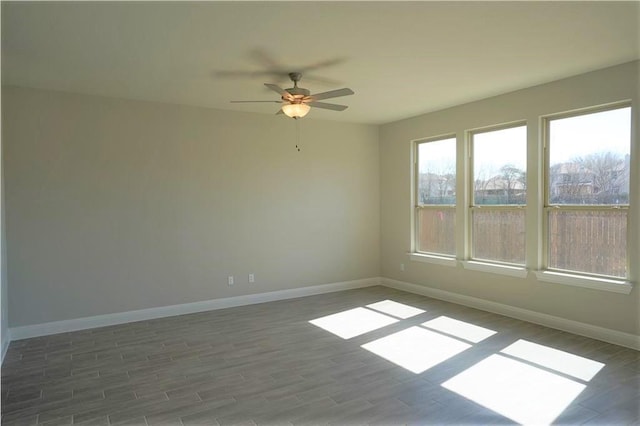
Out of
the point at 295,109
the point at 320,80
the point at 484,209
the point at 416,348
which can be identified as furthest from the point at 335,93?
the point at 484,209

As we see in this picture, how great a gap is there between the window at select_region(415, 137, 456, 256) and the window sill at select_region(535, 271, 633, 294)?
4.78 ft

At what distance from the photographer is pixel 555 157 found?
14.8 ft

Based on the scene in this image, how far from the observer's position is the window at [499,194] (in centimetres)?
488

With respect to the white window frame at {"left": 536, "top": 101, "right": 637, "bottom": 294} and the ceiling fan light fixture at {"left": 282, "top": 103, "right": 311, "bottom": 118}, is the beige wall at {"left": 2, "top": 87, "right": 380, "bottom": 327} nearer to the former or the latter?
the ceiling fan light fixture at {"left": 282, "top": 103, "right": 311, "bottom": 118}

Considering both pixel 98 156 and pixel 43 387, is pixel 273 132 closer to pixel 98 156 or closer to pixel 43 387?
pixel 98 156

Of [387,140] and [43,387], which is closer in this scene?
[43,387]

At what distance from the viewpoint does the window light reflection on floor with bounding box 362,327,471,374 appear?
11.6 feet

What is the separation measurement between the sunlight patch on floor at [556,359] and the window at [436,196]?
2.09 metres

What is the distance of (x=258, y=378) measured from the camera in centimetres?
328

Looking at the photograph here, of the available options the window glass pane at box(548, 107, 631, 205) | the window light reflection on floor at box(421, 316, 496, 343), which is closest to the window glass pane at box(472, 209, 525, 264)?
the window glass pane at box(548, 107, 631, 205)

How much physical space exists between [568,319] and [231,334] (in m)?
3.64

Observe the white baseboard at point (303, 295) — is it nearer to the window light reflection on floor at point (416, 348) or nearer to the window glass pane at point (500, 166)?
the window light reflection on floor at point (416, 348)

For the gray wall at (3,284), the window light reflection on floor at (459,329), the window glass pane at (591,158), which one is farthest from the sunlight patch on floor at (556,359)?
the gray wall at (3,284)

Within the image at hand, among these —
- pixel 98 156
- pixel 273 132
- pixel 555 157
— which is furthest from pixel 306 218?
pixel 555 157
